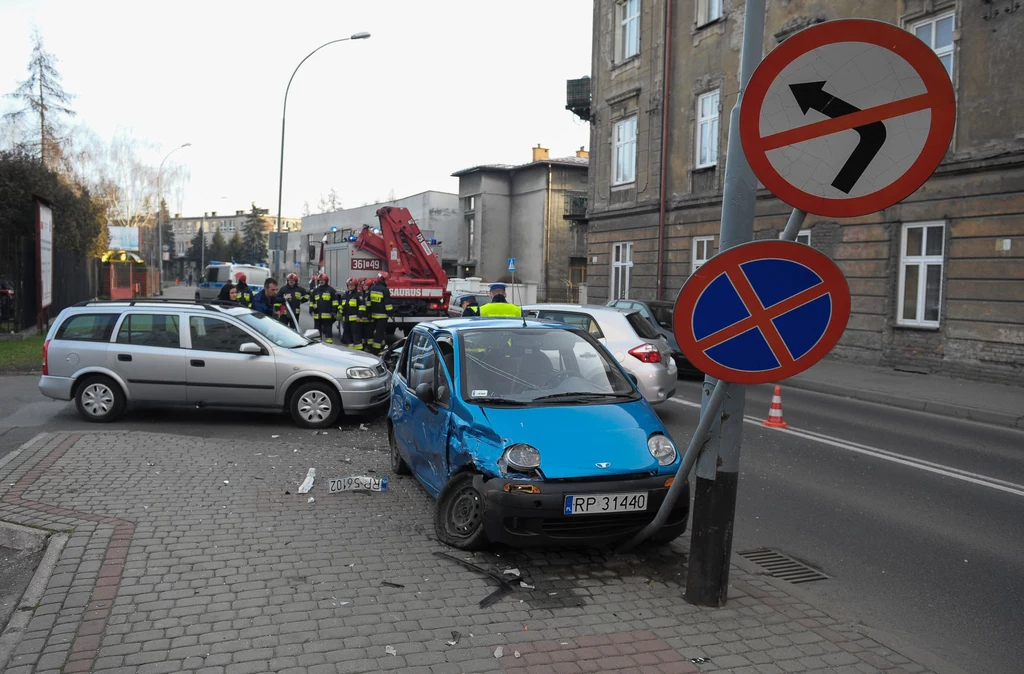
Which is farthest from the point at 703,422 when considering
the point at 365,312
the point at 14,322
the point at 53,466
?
the point at 14,322

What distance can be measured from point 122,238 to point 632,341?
52.6m

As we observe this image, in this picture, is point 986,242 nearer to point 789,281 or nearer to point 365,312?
point 365,312

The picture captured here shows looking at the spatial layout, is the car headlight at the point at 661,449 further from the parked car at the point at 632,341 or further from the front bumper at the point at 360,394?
the front bumper at the point at 360,394

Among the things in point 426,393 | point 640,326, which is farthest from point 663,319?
point 426,393

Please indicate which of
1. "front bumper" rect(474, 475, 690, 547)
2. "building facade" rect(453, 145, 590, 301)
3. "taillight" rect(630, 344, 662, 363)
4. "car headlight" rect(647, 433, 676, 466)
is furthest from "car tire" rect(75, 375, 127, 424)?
"building facade" rect(453, 145, 590, 301)

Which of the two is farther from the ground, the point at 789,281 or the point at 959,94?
the point at 959,94

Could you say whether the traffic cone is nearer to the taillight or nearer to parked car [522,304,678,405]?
parked car [522,304,678,405]

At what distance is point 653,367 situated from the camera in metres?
10.4

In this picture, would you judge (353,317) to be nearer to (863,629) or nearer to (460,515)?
(460,515)

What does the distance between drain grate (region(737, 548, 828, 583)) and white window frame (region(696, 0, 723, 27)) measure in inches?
798

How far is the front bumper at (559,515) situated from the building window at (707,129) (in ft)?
61.9

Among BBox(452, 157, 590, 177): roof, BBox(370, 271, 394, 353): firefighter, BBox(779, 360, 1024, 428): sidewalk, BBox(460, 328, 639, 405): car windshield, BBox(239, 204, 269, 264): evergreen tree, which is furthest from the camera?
BBox(239, 204, 269, 264): evergreen tree

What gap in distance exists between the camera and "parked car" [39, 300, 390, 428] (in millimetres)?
9500

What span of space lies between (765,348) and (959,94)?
1472 cm
